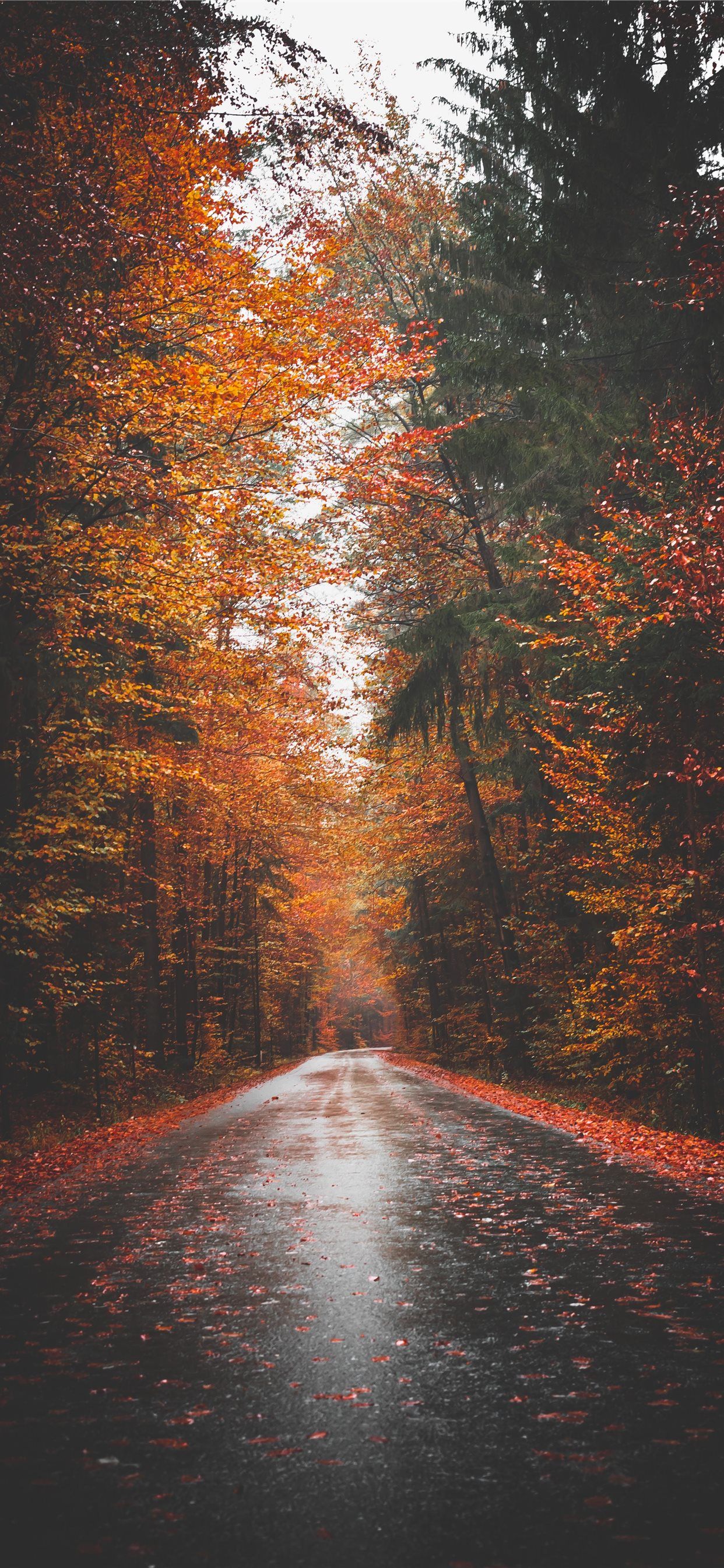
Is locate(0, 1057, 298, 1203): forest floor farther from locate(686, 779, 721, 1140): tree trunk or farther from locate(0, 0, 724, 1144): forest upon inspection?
locate(686, 779, 721, 1140): tree trunk

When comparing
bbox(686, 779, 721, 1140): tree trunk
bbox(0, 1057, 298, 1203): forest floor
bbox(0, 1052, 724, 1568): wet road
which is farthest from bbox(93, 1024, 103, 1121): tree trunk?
bbox(686, 779, 721, 1140): tree trunk

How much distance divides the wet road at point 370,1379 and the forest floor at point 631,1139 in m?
0.49

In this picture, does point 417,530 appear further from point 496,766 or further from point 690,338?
point 690,338

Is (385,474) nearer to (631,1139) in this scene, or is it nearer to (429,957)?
(631,1139)

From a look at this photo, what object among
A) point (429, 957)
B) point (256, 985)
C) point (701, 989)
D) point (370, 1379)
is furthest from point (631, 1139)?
point (256, 985)

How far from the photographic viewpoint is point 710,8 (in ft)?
29.6

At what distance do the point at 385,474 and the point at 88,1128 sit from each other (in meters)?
11.9

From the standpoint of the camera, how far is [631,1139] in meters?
9.69

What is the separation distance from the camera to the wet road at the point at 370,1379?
2.54 metres

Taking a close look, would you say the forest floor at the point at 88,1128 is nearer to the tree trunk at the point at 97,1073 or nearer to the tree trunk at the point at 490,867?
the tree trunk at the point at 97,1073

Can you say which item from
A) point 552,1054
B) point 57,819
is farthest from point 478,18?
point 552,1054

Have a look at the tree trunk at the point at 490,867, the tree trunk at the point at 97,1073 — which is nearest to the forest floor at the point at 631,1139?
the tree trunk at the point at 490,867

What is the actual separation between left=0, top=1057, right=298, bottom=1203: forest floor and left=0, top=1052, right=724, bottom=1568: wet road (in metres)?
2.47

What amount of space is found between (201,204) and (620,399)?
19.5 ft
